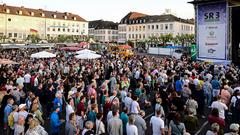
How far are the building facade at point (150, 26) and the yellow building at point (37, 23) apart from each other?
14448mm

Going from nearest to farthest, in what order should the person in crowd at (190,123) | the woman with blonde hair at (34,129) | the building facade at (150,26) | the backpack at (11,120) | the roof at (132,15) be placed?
1. the woman with blonde hair at (34,129)
2. the person in crowd at (190,123)
3. the backpack at (11,120)
4. the building facade at (150,26)
5. the roof at (132,15)

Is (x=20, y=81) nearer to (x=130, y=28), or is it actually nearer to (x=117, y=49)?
(x=117, y=49)

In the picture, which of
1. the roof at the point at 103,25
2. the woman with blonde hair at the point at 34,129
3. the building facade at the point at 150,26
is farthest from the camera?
the roof at the point at 103,25

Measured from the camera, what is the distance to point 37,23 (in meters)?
89.2

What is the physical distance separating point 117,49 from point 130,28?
55.9m

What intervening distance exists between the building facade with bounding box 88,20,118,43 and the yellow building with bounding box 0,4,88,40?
962 centimetres

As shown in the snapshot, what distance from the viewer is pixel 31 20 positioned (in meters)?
87.1

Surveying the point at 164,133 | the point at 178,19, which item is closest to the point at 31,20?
the point at 178,19

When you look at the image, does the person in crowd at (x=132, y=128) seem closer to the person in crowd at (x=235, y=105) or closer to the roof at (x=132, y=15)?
the person in crowd at (x=235, y=105)

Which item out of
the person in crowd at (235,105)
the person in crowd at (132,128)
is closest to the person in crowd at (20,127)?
the person in crowd at (132,128)

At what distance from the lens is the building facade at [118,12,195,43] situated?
88250 millimetres

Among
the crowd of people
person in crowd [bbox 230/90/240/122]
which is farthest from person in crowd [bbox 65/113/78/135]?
person in crowd [bbox 230/90/240/122]

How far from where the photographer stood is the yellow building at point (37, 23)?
81562mm

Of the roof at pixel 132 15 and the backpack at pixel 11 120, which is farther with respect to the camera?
the roof at pixel 132 15
